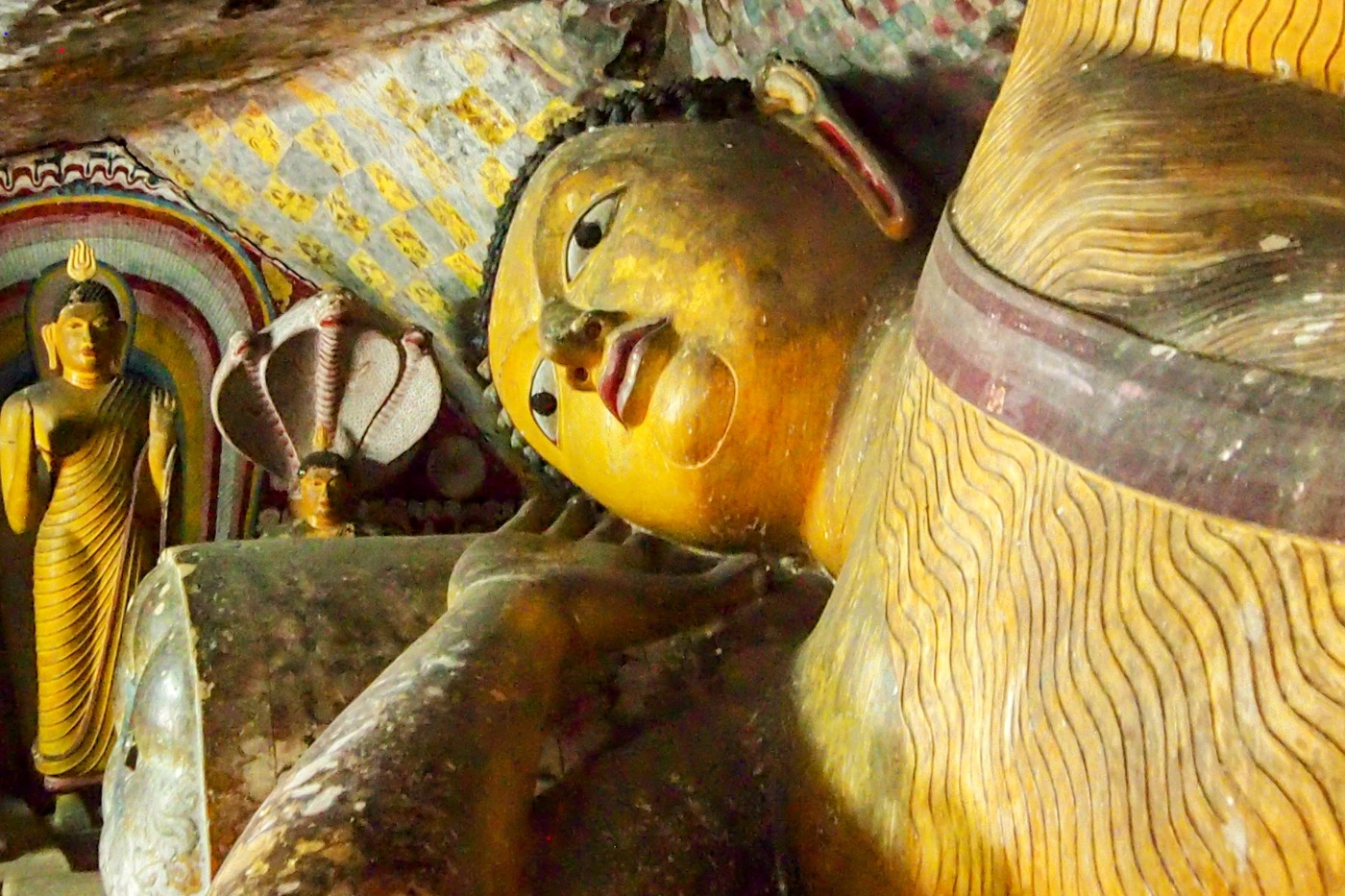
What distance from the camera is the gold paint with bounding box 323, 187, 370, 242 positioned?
8.45 feet

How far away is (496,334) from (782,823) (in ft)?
2.35

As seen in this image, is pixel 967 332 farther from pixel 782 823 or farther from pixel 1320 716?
pixel 782 823

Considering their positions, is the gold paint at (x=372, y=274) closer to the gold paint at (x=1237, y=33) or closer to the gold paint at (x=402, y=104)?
the gold paint at (x=402, y=104)

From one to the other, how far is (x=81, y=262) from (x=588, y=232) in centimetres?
181

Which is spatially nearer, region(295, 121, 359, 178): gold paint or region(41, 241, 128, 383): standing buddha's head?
region(295, 121, 359, 178): gold paint

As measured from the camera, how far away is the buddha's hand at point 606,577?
1387 mm

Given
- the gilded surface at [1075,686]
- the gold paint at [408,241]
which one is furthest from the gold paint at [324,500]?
the gilded surface at [1075,686]

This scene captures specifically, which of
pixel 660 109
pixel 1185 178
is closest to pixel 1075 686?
pixel 1185 178

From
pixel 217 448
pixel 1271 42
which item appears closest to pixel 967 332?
pixel 1271 42

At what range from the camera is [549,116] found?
84.9 inches

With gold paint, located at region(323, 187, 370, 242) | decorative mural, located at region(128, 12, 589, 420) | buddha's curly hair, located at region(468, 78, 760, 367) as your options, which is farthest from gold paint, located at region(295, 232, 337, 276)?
buddha's curly hair, located at region(468, 78, 760, 367)

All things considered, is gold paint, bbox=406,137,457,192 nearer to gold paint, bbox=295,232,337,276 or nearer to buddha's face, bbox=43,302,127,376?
gold paint, bbox=295,232,337,276

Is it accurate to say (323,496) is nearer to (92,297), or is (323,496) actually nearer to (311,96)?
(311,96)

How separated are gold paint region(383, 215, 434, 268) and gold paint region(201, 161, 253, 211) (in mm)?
363
